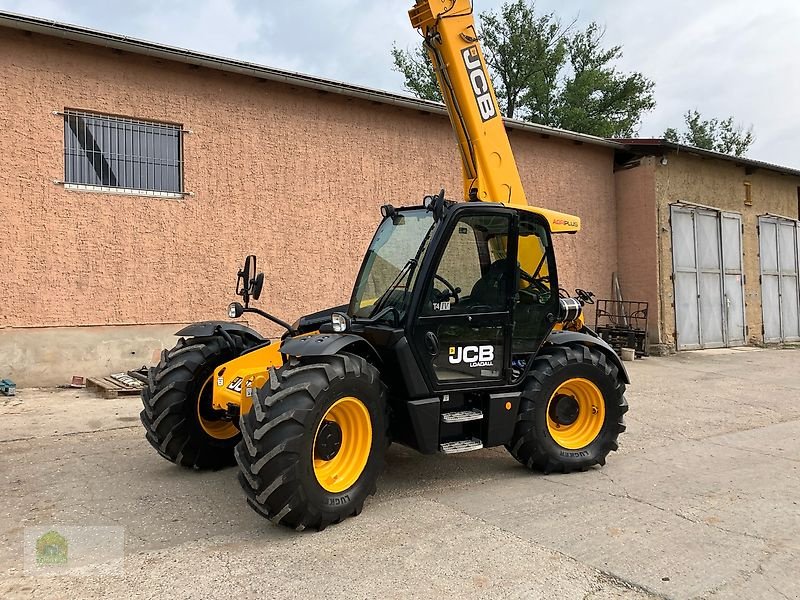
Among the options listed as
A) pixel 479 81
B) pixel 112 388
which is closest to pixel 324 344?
pixel 479 81

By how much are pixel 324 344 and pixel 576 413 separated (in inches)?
100

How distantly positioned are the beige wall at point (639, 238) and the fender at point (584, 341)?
9.88 meters

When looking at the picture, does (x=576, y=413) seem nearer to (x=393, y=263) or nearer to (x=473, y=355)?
(x=473, y=355)

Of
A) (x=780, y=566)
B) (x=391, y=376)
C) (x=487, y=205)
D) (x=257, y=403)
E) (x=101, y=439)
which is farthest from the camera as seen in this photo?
(x=101, y=439)

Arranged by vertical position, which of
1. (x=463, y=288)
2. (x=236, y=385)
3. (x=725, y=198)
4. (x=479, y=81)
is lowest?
(x=236, y=385)

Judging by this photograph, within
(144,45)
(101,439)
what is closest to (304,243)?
(144,45)

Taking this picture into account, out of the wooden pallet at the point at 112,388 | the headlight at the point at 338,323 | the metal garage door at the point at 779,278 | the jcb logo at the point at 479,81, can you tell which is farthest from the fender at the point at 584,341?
the metal garage door at the point at 779,278

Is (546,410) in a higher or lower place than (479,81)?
lower

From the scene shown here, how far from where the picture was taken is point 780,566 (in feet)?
11.9

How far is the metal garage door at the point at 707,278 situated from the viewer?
50.1 ft

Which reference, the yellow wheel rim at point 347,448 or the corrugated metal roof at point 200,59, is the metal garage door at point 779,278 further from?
the yellow wheel rim at point 347,448

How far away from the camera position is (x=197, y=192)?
1029cm

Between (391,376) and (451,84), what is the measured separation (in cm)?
291

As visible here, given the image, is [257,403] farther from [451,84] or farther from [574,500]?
[451,84]
